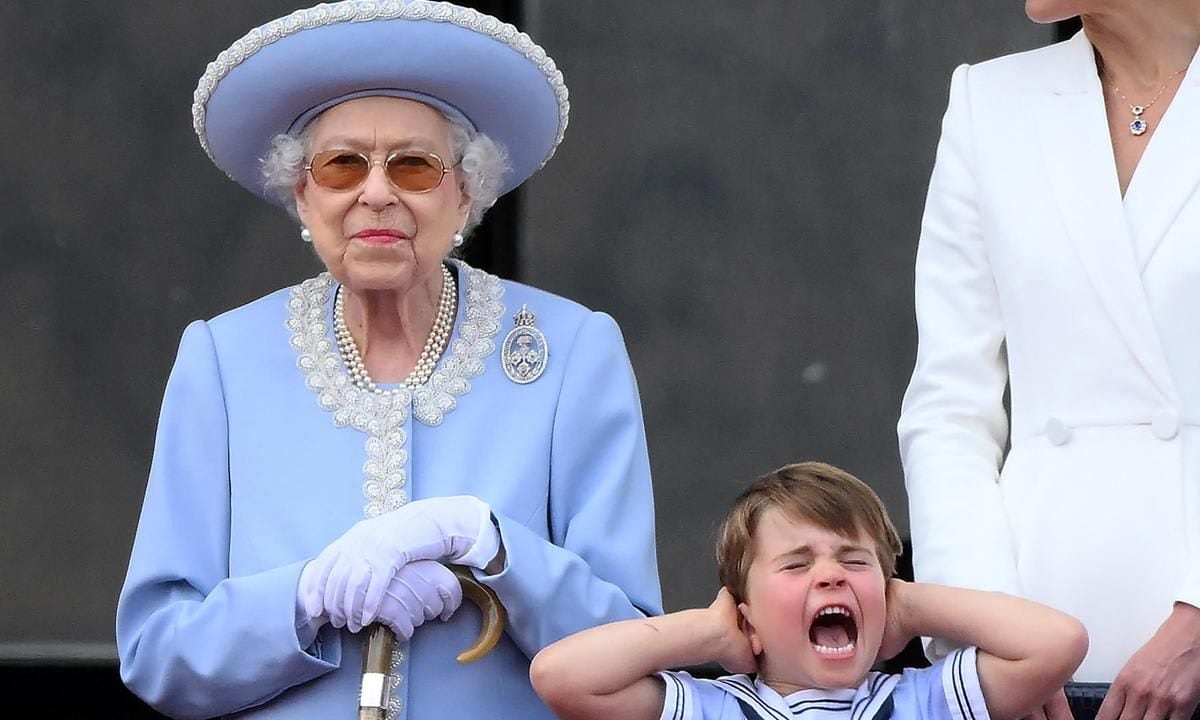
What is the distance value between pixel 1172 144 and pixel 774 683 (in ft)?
3.14

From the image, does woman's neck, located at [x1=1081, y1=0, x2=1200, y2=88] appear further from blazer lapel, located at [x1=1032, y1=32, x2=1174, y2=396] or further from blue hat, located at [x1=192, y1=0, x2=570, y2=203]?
blue hat, located at [x1=192, y1=0, x2=570, y2=203]

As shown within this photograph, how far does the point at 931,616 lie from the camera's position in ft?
11.0

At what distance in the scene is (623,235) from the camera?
5.52 meters

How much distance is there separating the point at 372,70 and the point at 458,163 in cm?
21

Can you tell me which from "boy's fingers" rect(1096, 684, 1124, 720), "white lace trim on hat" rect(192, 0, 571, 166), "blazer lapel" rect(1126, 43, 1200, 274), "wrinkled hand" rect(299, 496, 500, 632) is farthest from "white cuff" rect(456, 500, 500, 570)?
"blazer lapel" rect(1126, 43, 1200, 274)

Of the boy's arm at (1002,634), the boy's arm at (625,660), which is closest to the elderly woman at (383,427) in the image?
the boy's arm at (625,660)

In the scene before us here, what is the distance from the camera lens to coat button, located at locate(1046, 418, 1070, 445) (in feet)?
11.6

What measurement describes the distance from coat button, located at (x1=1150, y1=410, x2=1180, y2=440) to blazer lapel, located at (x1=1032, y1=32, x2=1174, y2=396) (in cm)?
3

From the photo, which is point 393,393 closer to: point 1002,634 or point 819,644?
point 819,644

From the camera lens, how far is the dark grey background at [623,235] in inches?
216

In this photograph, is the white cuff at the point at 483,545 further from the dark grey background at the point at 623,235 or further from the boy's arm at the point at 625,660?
the dark grey background at the point at 623,235

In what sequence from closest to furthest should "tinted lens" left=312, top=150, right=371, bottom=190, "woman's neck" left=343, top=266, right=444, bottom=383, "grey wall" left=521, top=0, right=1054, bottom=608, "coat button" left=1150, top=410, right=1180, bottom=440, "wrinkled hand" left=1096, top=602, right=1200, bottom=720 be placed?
1. "wrinkled hand" left=1096, top=602, right=1200, bottom=720
2. "coat button" left=1150, top=410, right=1180, bottom=440
3. "tinted lens" left=312, top=150, right=371, bottom=190
4. "woman's neck" left=343, top=266, right=444, bottom=383
5. "grey wall" left=521, top=0, right=1054, bottom=608

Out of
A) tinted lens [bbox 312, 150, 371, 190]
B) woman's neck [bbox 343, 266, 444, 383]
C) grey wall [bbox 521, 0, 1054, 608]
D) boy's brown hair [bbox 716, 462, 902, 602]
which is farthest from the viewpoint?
grey wall [bbox 521, 0, 1054, 608]

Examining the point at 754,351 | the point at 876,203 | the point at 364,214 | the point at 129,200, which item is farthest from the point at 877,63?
the point at 364,214
